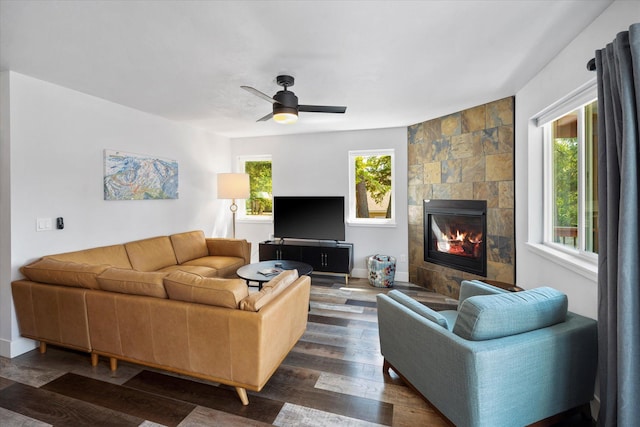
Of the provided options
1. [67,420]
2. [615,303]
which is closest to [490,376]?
[615,303]

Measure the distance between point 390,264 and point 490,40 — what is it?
310 cm

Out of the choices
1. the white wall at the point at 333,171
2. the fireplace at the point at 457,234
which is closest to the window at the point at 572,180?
the fireplace at the point at 457,234

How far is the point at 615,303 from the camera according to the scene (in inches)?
55.6

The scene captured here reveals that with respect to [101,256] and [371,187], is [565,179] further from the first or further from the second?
[101,256]

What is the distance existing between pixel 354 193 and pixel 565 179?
2.95 m

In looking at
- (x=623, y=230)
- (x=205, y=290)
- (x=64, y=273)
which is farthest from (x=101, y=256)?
(x=623, y=230)

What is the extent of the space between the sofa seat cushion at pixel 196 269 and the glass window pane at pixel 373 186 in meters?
2.57

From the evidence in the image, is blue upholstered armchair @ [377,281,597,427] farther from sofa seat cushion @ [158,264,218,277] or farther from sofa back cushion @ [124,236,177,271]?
sofa back cushion @ [124,236,177,271]

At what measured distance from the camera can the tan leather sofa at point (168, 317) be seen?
1.89 metres

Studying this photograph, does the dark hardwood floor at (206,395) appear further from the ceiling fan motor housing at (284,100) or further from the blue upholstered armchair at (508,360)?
the ceiling fan motor housing at (284,100)

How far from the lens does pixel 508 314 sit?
5.06 feet

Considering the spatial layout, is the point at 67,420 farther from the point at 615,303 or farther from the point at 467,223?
the point at 467,223

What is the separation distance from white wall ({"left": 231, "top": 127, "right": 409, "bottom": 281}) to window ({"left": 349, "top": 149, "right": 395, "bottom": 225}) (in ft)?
0.31

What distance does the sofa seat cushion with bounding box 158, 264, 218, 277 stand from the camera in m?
3.54
